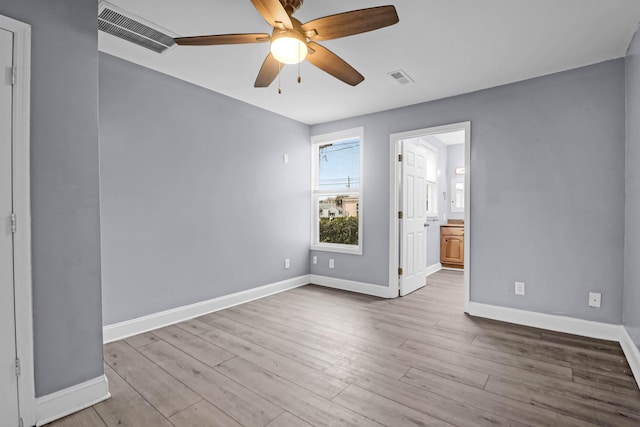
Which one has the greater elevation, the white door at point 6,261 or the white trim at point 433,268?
the white door at point 6,261

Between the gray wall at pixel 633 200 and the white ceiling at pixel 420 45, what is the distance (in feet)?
0.88

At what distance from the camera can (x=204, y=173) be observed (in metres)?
3.52

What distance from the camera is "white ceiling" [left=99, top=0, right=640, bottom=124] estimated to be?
6.92 ft

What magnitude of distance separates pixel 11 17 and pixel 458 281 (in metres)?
5.73

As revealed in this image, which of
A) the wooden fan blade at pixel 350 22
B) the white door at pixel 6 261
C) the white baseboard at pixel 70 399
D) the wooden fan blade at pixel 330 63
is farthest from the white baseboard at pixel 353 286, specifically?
the white door at pixel 6 261

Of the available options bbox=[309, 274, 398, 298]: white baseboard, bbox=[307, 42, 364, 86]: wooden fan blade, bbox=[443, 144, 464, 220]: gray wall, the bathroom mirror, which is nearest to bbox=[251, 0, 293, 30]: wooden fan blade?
bbox=[307, 42, 364, 86]: wooden fan blade

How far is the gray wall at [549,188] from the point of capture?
2.85m

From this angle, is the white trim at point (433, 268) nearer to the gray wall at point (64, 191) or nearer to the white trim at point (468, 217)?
the white trim at point (468, 217)

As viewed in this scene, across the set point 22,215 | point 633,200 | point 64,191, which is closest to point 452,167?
point 633,200

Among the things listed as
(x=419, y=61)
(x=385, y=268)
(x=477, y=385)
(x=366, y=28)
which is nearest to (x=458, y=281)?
(x=385, y=268)

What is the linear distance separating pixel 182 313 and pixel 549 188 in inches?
156

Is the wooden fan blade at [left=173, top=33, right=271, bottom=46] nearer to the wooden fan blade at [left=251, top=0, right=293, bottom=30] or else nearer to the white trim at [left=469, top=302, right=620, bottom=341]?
the wooden fan blade at [left=251, top=0, right=293, bottom=30]

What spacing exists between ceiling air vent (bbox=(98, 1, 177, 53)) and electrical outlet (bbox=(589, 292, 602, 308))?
4.29 m

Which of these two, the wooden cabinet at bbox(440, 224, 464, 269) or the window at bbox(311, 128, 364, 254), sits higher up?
the window at bbox(311, 128, 364, 254)
